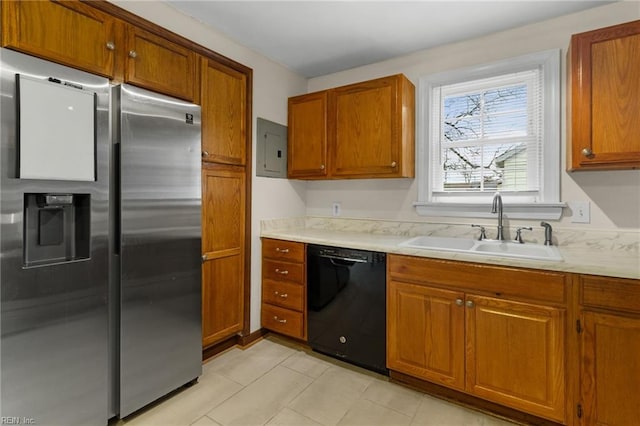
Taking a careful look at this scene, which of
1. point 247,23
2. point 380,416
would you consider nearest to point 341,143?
point 247,23

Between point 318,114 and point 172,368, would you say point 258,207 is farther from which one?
point 172,368

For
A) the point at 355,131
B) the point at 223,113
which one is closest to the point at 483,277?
the point at 355,131

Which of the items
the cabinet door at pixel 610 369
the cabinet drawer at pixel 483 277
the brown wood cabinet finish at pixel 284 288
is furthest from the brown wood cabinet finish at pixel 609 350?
the brown wood cabinet finish at pixel 284 288

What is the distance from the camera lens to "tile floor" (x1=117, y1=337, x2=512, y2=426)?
1729 millimetres

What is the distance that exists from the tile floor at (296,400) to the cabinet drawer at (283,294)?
428 mm

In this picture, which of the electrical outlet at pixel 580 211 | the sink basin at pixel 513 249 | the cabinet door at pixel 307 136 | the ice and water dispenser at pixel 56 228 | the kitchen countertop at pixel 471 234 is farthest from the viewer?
the cabinet door at pixel 307 136

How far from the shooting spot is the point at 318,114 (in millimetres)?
2764

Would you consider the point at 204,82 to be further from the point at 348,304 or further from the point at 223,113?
the point at 348,304

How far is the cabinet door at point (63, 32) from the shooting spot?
135 centimetres

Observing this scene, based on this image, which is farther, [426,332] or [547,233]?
[547,233]

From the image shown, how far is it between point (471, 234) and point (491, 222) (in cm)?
16

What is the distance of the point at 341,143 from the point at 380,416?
1.97 meters

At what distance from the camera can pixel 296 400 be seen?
1.91m

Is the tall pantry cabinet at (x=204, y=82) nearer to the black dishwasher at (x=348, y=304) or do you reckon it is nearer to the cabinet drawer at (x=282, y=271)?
the cabinet drawer at (x=282, y=271)
